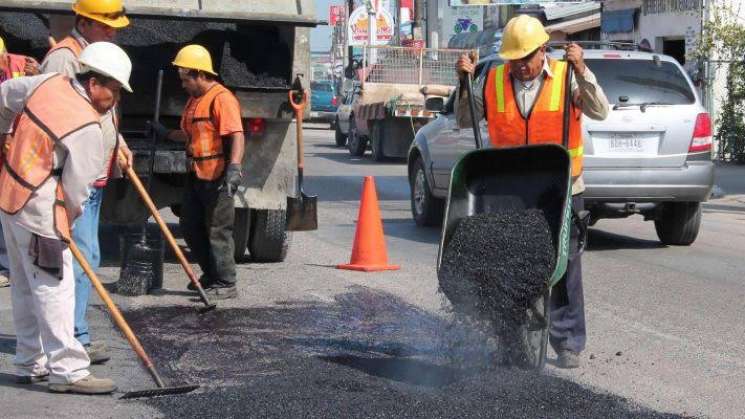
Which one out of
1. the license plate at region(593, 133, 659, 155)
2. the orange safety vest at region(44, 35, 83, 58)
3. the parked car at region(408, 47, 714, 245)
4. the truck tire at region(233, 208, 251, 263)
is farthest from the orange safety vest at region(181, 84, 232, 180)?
the license plate at region(593, 133, 659, 155)

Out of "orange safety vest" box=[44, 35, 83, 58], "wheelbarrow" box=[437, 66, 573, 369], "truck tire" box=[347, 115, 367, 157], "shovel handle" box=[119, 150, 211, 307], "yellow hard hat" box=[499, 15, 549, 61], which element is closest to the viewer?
"wheelbarrow" box=[437, 66, 573, 369]

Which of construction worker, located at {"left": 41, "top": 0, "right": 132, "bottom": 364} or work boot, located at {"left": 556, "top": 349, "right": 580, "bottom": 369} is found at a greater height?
construction worker, located at {"left": 41, "top": 0, "right": 132, "bottom": 364}

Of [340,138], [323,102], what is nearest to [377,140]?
[340,138]

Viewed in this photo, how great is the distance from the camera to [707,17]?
23.0 meters

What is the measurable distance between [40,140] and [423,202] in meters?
8.02

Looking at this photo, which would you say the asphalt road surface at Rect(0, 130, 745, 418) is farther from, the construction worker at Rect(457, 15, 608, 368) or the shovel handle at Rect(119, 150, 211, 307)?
the construction worker at Rect(457, 15, 608, 368)

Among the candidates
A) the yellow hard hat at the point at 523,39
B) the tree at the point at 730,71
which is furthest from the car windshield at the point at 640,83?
the tree at the point at 730,71

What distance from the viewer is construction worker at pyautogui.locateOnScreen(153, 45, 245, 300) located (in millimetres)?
8680

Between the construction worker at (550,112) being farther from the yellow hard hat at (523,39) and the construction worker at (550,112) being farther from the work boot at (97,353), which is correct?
the work boot at (97,353)

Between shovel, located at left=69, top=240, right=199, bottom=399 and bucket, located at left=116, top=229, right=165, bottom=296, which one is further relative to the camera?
bucket, located at left=116, top=229, right=165, bottom=296

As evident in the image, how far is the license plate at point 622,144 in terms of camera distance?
11.1m

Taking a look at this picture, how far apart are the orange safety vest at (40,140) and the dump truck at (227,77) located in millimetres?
3425

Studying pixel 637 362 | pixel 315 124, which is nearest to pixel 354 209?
pixel 637 362

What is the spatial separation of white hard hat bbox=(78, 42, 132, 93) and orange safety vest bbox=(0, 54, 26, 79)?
3.42 meters
